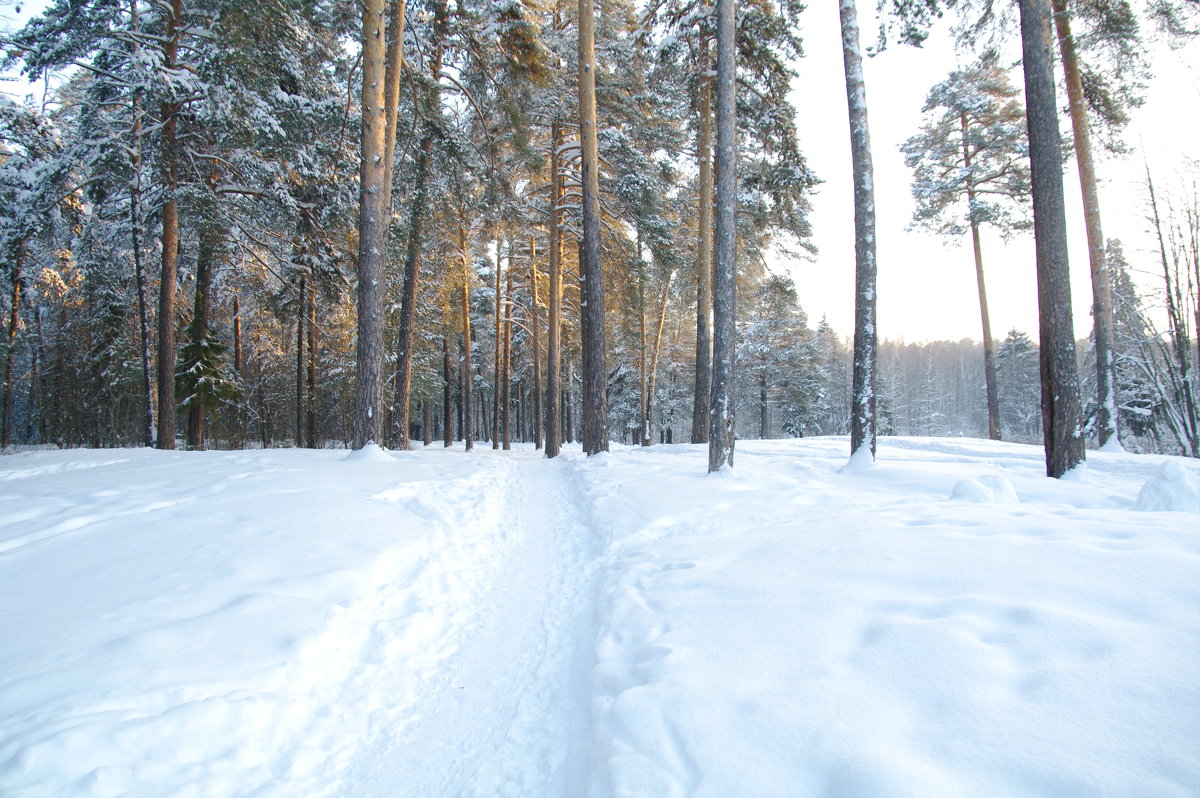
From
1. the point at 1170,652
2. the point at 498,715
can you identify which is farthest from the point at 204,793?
the point at 1170,652

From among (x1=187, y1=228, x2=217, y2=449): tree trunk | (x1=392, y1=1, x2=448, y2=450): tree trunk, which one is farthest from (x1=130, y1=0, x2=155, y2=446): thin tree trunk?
(x1=392, y1=1, x2=448, y2=450): tree trunk

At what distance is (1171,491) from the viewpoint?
3.72 metres

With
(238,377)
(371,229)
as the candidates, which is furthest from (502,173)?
(238,377)

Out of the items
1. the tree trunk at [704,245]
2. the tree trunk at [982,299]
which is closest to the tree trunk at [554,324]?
the tree trunk at [704,245]

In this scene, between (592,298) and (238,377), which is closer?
(592,298)

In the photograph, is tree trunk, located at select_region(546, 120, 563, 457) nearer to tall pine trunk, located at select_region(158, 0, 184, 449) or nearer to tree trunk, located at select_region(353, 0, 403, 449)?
tree trunk, located at select_region(353, 0, 403, 449)

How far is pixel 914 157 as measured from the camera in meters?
16.9

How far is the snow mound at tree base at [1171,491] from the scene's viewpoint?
3.61 meters

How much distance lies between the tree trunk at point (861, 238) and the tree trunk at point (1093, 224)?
257 inches

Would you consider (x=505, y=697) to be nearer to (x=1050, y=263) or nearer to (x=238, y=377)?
(x=1050, y=263)

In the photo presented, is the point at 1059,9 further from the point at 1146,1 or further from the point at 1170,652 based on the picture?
the point at 1170,652

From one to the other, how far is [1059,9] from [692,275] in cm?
951

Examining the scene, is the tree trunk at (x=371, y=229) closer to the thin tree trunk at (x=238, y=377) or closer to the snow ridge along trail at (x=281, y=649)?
the snow ridge along trail at (x=281, y=649)

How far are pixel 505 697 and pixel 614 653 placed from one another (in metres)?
0.62
